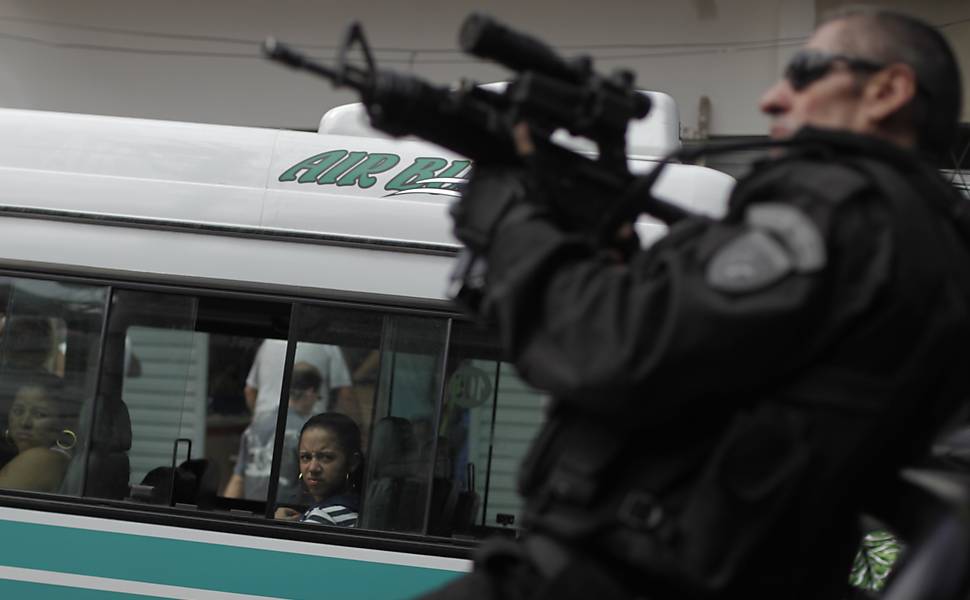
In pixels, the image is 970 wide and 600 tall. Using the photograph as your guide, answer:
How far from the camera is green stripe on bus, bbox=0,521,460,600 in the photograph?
4863 mm

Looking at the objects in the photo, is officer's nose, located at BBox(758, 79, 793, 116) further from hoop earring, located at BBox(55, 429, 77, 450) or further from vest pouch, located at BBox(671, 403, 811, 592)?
hoop earring, located at BBox(55, 429, 77, 450)

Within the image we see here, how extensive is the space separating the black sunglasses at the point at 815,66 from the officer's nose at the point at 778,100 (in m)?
0.02

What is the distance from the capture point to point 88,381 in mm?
5145

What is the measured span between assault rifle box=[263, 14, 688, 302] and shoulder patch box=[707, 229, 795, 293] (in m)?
0.30

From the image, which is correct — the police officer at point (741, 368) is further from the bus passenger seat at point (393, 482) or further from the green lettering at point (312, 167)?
the green lettering at point (312, 167)

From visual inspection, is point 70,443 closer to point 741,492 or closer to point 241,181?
point 241,181

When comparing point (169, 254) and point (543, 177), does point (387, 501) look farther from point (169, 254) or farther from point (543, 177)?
point (543, 177)

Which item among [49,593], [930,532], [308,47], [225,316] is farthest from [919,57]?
[308,47]

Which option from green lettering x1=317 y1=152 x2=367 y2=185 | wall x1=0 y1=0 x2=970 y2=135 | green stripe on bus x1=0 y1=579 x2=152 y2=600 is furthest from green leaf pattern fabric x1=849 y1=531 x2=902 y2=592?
wall x1=0 y1=0 x2=970 y2=135

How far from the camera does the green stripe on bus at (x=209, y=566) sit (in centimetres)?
486

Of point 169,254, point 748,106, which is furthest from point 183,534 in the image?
point 748,106

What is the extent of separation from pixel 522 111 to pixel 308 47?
32.0 ft

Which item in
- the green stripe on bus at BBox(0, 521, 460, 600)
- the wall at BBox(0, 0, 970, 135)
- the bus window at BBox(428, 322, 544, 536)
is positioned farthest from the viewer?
the wall at BBox(0, 0, 970, 135)

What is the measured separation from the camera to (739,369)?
5.30 ft
